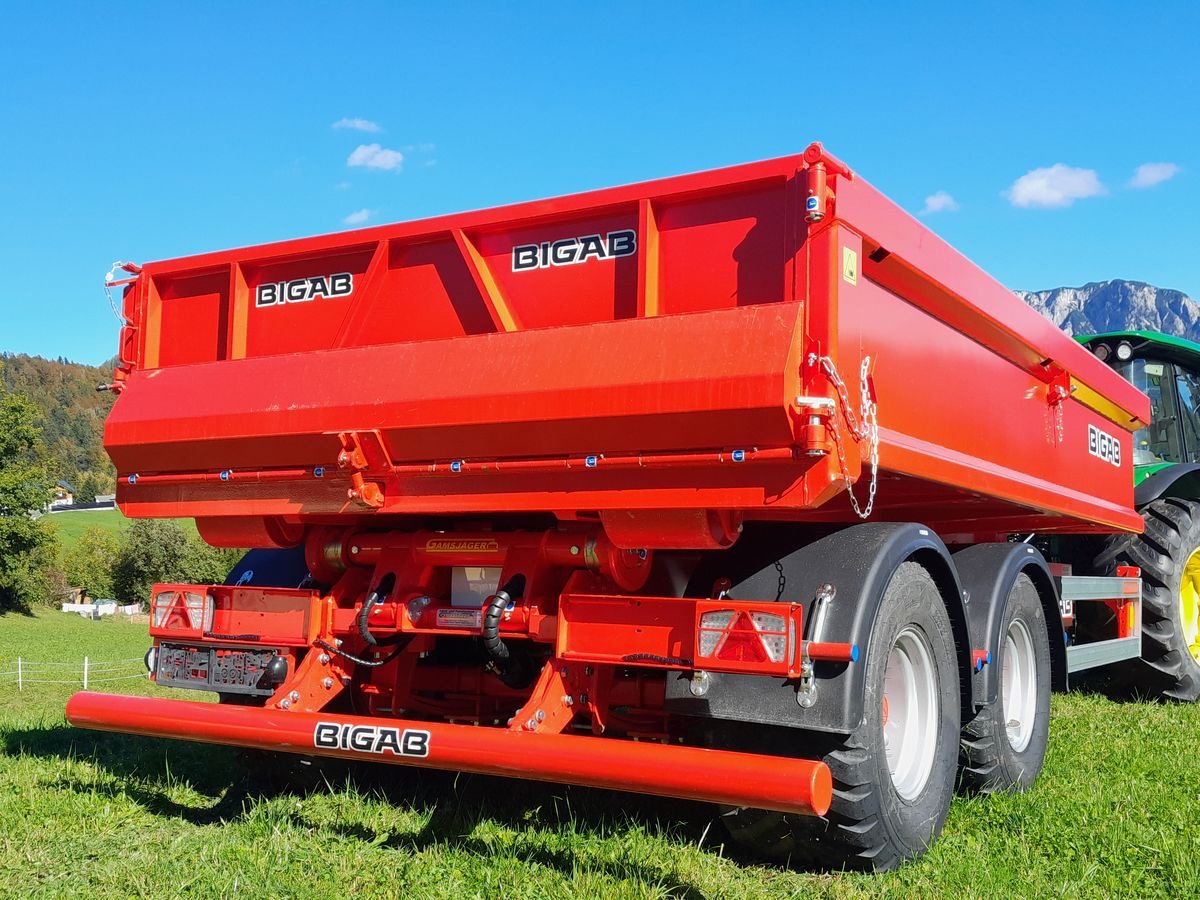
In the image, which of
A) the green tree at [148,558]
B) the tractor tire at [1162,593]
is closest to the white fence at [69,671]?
the tractor tire at [1162,593]

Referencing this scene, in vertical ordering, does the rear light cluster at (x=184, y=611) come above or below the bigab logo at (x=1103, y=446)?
below

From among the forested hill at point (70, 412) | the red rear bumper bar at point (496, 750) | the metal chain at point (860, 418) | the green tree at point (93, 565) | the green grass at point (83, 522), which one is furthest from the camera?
the forested hill at point (70, 412)

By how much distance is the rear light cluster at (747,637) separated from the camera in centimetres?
360

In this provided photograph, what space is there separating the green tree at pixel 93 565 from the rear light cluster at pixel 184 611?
73196 millimetres

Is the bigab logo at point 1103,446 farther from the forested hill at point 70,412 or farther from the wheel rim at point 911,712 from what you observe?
the forested hill at point 70,412

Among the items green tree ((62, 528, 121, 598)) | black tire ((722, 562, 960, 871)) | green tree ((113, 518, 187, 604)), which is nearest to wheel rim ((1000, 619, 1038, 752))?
black tire ((722, 562, 960, 871))

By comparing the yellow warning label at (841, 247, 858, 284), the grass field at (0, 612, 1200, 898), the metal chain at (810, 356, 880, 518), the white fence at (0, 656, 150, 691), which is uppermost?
the yellow warning label at (841, 247, 858, 284)

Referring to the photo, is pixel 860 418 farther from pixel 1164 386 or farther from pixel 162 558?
pixel 162 558

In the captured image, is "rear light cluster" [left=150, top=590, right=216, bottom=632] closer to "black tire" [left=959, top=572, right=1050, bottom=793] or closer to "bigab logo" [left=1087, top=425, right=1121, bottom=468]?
"black tire" [left=959, top=572, right=1050, bottom=793]

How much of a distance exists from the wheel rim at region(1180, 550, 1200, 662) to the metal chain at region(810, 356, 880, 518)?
633cm

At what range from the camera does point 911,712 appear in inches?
171

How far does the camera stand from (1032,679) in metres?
5.73

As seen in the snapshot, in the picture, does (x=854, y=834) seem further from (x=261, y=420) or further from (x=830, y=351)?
(x=261, y=420)

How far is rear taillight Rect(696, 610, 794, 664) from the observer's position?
3.60 m
